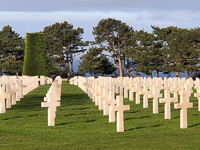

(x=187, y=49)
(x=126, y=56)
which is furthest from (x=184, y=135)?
(x=126, y=56)

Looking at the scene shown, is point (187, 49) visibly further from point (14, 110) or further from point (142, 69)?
point (14, 110)

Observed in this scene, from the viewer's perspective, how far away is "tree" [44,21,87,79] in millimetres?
75250

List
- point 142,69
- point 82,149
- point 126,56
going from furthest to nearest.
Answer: point 126,56
point 142,69
point 82,149

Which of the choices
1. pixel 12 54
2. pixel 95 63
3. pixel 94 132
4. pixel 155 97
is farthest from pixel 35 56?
pixel 94 132

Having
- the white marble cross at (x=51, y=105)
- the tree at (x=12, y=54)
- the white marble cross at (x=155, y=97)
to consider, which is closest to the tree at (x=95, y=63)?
the tree at (x=12, y=54)

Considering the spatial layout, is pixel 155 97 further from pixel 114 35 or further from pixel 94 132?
pixel 114 35

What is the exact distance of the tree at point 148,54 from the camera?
210 ft

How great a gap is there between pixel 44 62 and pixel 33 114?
3851cm

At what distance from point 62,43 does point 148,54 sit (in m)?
18.1

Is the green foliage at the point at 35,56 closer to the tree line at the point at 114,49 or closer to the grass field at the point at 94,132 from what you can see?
the tree line at the point at 114,49

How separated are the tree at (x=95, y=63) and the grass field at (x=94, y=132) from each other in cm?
5565

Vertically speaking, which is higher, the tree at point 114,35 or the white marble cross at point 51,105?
the tree at point 114,35

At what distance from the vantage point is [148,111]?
1527cm

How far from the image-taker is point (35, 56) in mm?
52875
